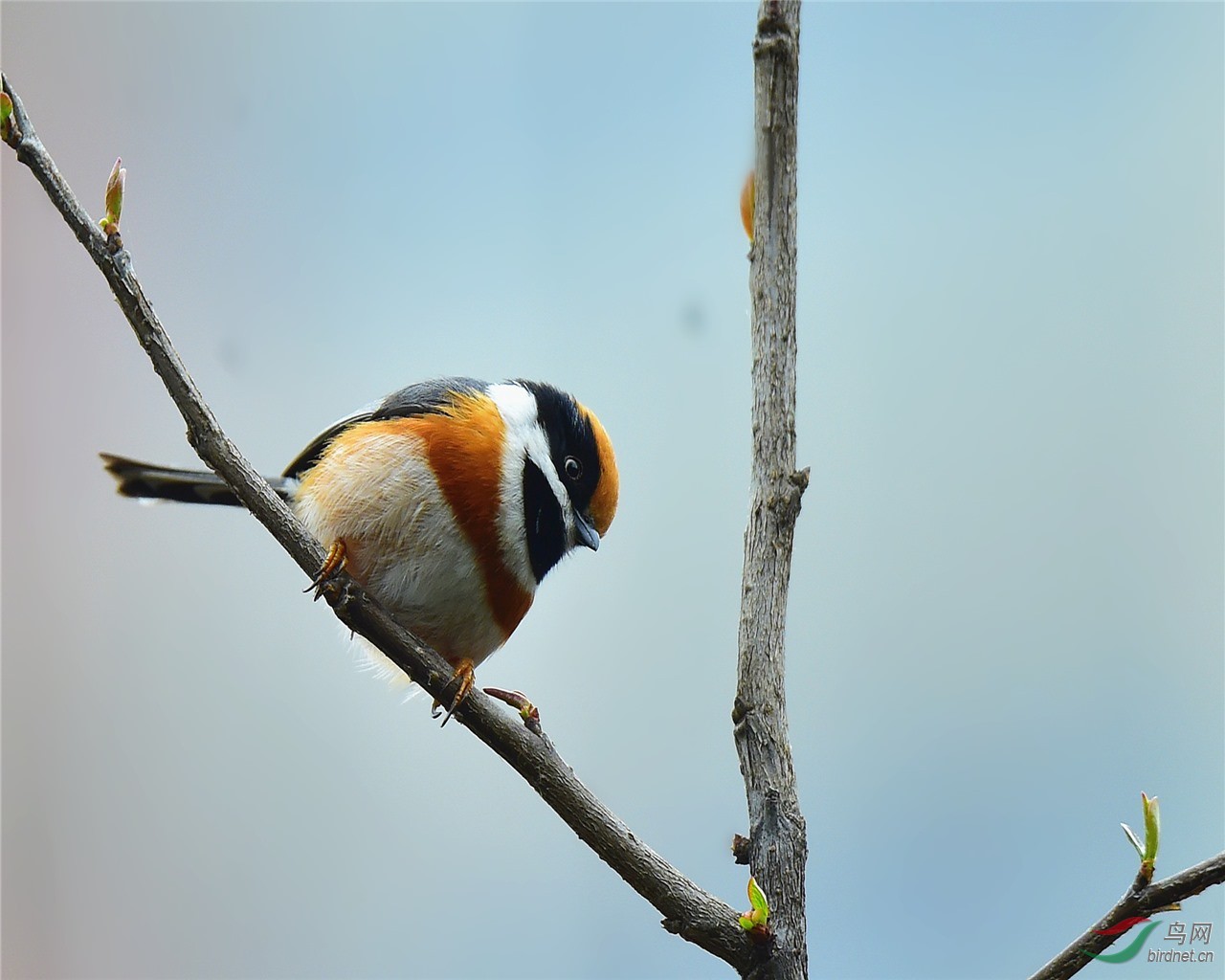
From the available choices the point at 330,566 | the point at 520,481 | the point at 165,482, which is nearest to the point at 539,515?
the point at 520,481

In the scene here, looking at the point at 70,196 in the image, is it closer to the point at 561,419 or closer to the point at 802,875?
the point at 561,419

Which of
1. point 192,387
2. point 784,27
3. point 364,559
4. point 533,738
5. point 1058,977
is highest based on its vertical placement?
point 784,27

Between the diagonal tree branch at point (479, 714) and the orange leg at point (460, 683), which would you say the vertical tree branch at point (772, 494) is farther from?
the orange leg at point (460, 683)

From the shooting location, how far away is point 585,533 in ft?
4.87

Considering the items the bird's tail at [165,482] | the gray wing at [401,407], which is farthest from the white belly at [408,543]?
the bird's tail at [165,482]

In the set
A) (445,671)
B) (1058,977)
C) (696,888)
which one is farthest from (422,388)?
(1058,977)

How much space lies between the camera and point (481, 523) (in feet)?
4.68

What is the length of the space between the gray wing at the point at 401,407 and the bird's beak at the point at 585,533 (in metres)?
0.26

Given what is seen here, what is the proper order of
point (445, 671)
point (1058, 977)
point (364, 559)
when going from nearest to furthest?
point (1058, 977) → point (445, 671) → point (364, 559)

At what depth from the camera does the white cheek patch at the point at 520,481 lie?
1454mm

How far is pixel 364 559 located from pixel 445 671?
0.26 meters

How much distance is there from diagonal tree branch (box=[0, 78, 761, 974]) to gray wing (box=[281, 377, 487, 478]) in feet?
1.33

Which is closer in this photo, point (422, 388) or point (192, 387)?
point (192, 387)

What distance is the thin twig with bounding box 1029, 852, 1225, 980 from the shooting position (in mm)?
951
